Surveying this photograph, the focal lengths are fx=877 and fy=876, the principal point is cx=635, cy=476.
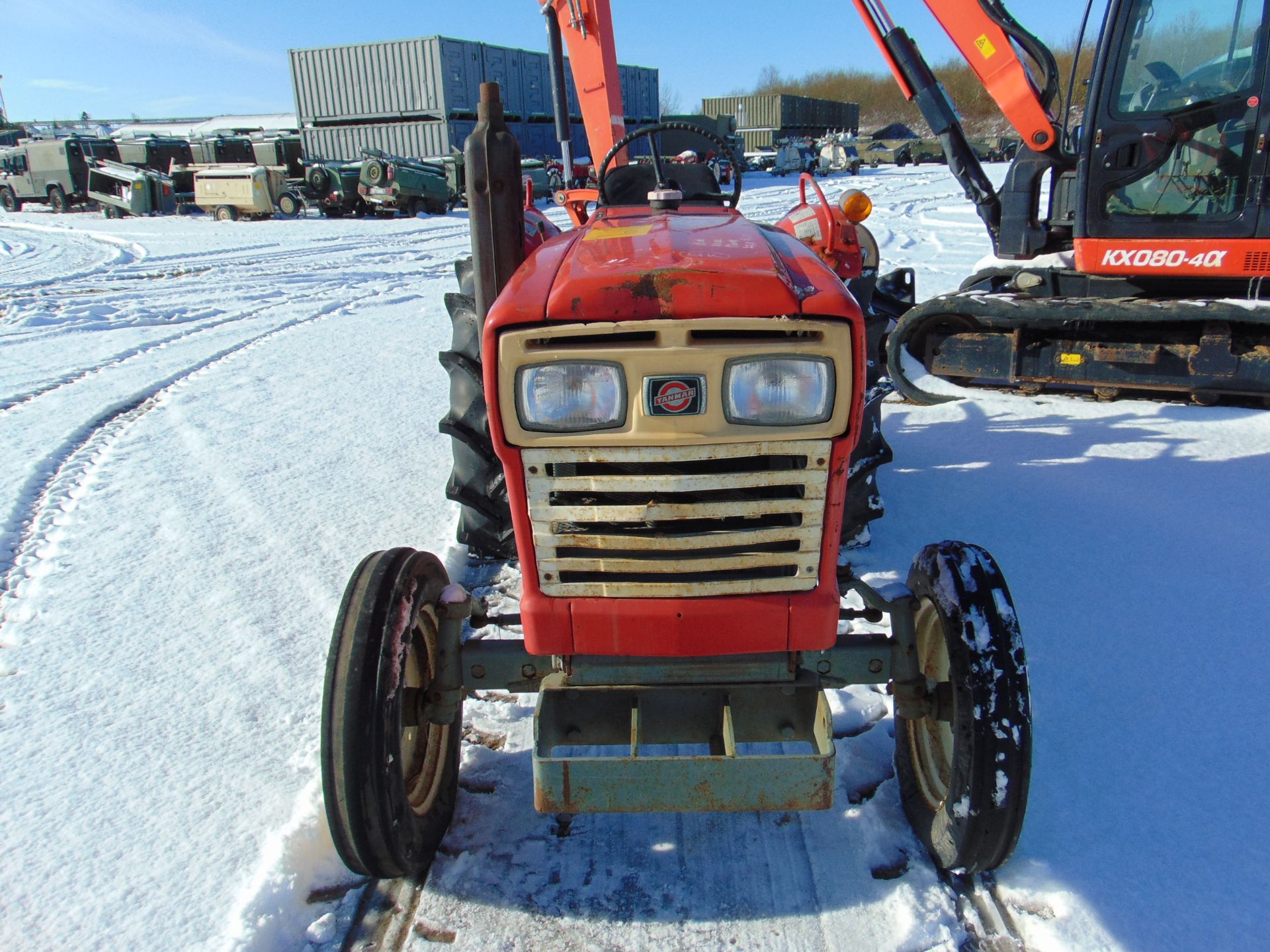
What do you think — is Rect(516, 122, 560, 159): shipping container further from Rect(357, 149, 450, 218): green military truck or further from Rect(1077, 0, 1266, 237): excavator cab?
Rect(1077, 0, 1266, 237): excavator cab

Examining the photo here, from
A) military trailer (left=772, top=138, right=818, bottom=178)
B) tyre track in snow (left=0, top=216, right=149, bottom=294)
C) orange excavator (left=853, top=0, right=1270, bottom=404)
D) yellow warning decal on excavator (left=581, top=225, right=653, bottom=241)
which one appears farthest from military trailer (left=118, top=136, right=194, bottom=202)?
yellow warning decal on excavator (left=581, top=225, right=653, bottom=241)

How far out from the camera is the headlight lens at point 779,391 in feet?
5.39

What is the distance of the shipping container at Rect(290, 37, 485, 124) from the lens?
88.0ft

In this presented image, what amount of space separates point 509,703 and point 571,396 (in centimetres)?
127

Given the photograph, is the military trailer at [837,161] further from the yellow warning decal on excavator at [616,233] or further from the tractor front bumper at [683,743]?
the tractor front bumper at [683,743]

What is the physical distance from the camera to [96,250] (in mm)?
13508

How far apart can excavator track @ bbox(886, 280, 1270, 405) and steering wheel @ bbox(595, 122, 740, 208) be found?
2.42 meters

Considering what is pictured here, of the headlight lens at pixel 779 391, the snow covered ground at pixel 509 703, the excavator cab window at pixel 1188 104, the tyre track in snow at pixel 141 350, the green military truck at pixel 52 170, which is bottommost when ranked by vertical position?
the snow covered ground at pixel 509 703

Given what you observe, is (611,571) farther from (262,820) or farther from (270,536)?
(270,536)

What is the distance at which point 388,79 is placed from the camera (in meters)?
27.6

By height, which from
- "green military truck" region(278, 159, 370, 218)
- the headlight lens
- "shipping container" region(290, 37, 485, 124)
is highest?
"shipping container" region(290, 37, 485, 124)

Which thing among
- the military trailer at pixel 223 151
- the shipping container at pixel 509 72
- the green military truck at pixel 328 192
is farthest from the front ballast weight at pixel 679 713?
the shipping container at pixel 509 72

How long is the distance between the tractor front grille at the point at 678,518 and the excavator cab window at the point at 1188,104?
440cm

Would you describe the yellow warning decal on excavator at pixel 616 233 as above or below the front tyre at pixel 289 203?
below
